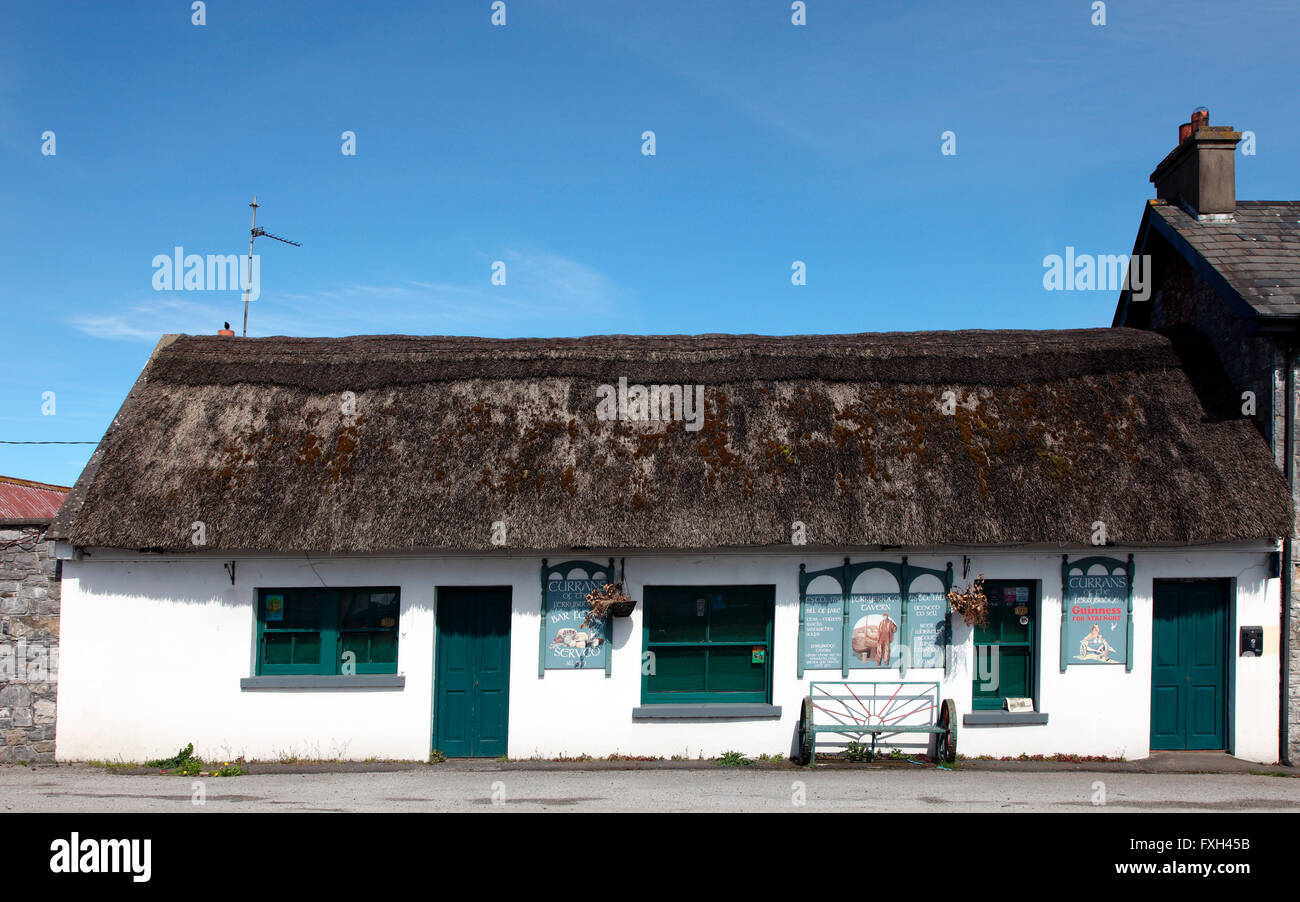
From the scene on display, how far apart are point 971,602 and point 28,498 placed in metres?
19.0

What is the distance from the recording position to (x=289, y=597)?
1116 cm

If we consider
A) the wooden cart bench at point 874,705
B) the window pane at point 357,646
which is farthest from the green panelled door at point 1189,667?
the window pane at point 357,646

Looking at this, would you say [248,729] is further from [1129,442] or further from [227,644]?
[1129,442]

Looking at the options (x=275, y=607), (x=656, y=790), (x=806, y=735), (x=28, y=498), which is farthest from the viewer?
(x=28, y=498)

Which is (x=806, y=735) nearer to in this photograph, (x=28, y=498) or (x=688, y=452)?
(x=688, y=452)

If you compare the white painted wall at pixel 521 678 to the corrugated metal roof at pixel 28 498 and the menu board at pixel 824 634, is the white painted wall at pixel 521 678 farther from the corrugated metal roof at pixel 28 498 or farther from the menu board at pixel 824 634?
the corrugated metal roof at pixel 28 498

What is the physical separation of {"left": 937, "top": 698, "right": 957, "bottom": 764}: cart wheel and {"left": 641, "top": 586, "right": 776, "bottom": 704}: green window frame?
2.15 metres

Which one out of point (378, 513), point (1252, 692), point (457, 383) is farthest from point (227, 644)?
point (1252, 692)

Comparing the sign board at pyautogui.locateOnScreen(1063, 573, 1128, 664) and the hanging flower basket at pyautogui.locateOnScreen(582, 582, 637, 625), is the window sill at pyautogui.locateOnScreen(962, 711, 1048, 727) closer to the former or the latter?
the sign board at pyautogui.locateOnScreen(1063, 573, 1128, 664)

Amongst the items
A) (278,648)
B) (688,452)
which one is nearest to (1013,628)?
(688,452)

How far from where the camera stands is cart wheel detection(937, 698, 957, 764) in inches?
409

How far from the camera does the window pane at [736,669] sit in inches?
437

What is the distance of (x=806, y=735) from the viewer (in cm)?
1038

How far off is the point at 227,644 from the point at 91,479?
2.84 metres
